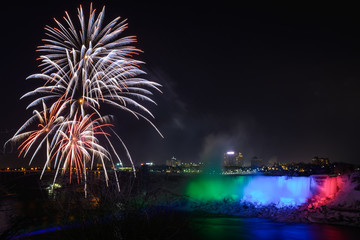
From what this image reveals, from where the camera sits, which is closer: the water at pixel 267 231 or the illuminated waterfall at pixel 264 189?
the water at pixel 267 231

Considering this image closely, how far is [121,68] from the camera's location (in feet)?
69.8

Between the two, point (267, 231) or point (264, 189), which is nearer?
point (267, 231)

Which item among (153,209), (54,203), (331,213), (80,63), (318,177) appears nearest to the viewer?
(153,209)

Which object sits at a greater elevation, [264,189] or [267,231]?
[264,189]

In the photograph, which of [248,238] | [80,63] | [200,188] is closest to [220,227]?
[248,238]

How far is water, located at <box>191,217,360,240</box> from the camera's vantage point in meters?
18.4

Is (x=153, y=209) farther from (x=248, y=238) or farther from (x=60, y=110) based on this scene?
(x=60, y=110)

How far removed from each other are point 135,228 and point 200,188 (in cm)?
3702

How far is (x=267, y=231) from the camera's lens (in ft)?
67.0

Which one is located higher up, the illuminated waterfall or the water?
the illuminated waterfall

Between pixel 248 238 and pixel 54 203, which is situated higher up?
pixel 54 203

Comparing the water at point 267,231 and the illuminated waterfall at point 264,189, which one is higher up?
the illuminated waterfall at point 264,189

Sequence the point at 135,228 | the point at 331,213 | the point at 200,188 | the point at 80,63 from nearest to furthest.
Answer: the point at 135,228 → the point at 80,63 → the point at 331,213 → the point at 200,188

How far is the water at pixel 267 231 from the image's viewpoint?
1838cm
